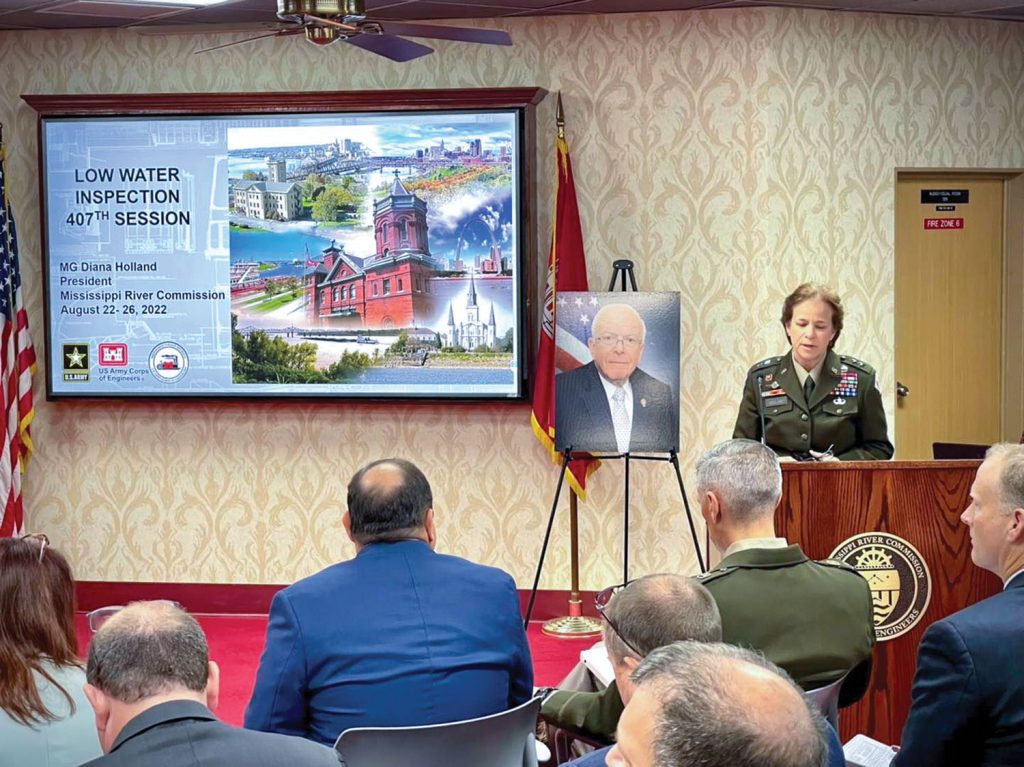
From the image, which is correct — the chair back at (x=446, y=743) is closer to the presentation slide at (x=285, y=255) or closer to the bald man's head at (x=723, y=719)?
the bald man's head at (x=723, y=719)

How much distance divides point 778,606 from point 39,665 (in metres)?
1.49

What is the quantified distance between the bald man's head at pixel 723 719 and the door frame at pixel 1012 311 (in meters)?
5.50

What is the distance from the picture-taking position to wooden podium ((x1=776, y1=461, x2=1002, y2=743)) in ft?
11.9

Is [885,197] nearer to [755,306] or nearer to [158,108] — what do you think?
[755,306]

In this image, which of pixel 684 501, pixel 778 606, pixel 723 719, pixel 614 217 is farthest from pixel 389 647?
pixel 614 217

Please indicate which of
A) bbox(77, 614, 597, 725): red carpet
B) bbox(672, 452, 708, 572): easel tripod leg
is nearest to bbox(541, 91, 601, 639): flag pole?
bbox(77, 614, 597, 725): red carpet

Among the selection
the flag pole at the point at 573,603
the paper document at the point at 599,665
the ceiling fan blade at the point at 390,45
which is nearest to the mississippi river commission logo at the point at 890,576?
→ the paper document at the point at 599,665

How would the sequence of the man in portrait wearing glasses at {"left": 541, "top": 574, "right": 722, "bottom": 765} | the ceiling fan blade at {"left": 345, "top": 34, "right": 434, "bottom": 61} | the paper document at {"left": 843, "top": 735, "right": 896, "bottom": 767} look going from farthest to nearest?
1. the ceiling fan blade at {"left": 345, "top": 34, "right": 434, "bottom": 61}
2. the paper document at {"left": 843, "top": 735, "right": 896, "bottom": 767}
3. the man in portrait wearing glasses at {"left": 541, "top": 574, "right": 722, "bottom": 765}

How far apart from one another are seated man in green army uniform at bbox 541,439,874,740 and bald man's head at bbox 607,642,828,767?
1416 mm

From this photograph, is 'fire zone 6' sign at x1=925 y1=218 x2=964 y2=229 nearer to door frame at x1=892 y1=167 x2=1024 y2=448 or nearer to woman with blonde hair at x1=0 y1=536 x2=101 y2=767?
door frame at x1=892 y1=167 x2=1024 y2=448

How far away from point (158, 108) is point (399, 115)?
3.87 feet

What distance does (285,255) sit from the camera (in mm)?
6289

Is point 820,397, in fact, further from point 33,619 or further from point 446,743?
point 33,619

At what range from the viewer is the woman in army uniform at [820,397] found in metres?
4.64
